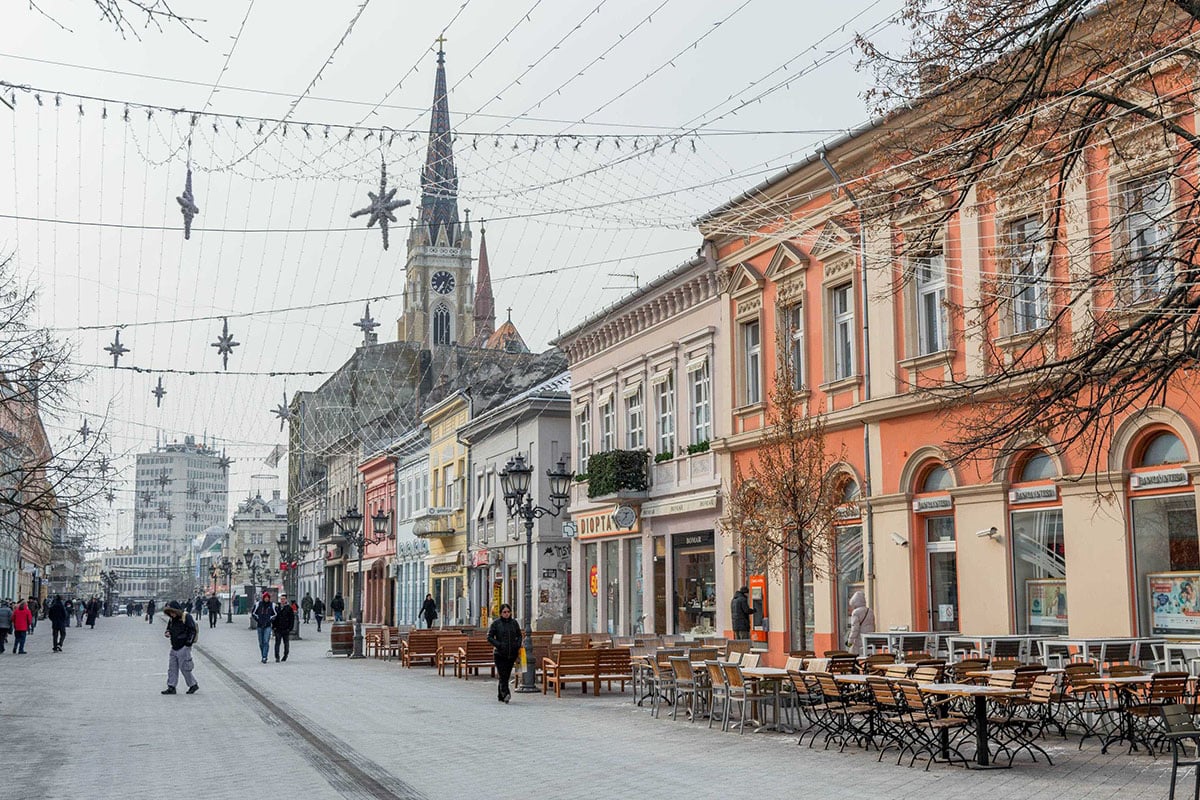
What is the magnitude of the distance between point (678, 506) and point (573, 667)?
9.52 metres

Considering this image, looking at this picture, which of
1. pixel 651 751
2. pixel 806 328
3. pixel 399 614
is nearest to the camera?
pixel 651 751

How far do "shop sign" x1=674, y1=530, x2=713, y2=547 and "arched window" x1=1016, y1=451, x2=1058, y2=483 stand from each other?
1074 centimetres

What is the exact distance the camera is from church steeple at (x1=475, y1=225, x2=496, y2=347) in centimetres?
11553

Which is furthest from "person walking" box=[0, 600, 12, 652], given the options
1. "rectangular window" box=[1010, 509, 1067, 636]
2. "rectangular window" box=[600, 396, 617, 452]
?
"rectangular window" box=[1010, 509, 1067, 636]

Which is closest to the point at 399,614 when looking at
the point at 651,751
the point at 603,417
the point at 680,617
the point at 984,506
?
the point at 603,417

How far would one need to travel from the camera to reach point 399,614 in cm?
6525

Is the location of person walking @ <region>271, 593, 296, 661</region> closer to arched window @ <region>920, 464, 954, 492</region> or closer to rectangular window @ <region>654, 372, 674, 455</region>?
rectangular window @ <region>654, 372, 674, 455</region>

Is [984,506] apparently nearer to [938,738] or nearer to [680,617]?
[938,738]

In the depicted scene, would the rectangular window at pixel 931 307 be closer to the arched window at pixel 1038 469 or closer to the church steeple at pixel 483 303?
the arched window at pixel 1038 469

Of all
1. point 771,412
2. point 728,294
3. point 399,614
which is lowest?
point 399,614

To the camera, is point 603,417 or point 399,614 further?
point 399,614

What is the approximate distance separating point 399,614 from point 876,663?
50.8 meters

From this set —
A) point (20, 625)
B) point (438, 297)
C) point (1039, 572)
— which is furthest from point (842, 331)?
point (438, 297)

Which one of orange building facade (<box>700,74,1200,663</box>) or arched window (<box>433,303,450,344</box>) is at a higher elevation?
arched window (<box>433,303,450,344</box>)
